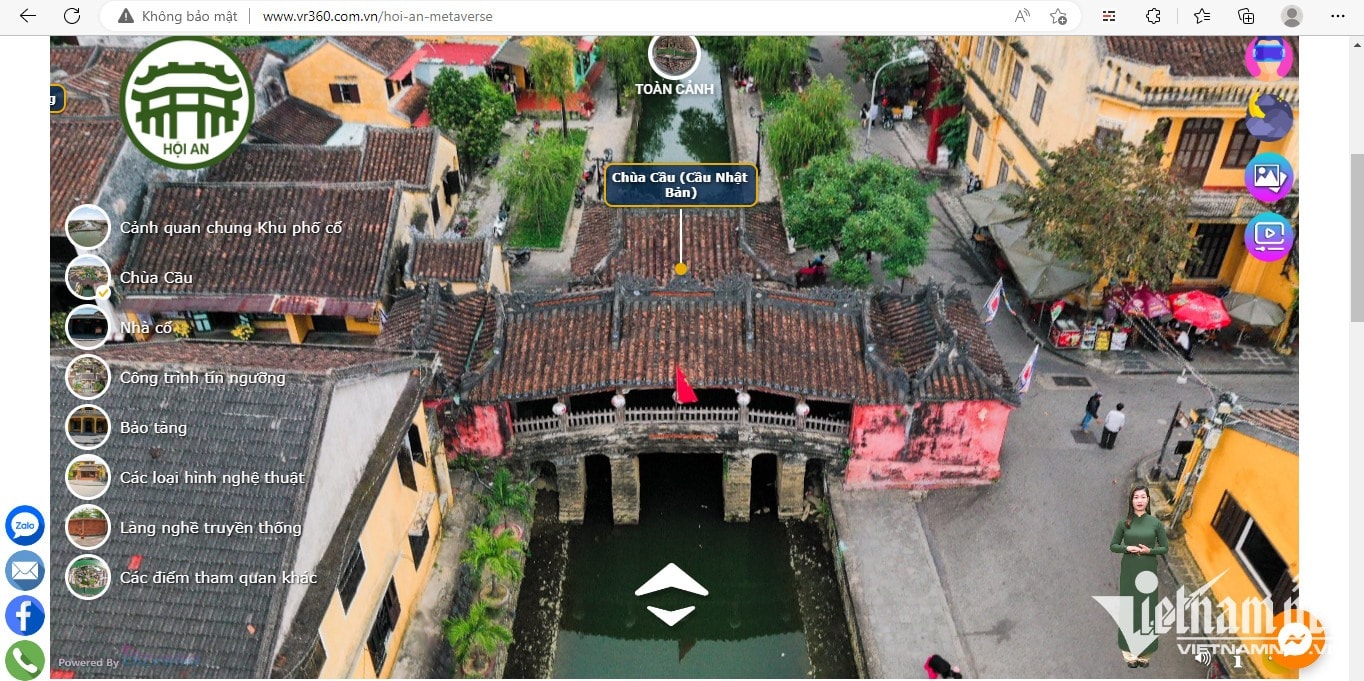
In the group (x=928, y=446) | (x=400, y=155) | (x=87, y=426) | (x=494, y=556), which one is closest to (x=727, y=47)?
(x=400, y=155)

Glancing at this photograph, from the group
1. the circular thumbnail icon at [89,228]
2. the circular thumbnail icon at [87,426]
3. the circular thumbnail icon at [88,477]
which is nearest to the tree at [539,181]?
the circular thumbnail icon at [89,228]

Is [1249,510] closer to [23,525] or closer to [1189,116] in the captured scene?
[1189,116]

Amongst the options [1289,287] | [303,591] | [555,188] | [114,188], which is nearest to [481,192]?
[555,188]

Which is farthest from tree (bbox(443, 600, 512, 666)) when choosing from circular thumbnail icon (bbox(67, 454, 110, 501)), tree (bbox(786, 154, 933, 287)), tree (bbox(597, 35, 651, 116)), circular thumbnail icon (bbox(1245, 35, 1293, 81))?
tree (bbox(597, 35, 651, 116))

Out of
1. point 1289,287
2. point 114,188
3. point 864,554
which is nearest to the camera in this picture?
point 864,554

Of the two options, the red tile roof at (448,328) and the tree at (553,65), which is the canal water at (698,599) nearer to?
the red tile roof at (448,328)

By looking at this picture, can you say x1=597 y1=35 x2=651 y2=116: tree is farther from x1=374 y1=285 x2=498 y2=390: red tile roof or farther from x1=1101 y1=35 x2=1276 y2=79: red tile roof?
x1=374 y1=285 x2=498 y2=390: red tile roof

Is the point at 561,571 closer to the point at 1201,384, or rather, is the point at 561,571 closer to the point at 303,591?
the point at 303,591

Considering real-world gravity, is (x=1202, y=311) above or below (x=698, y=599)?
above
